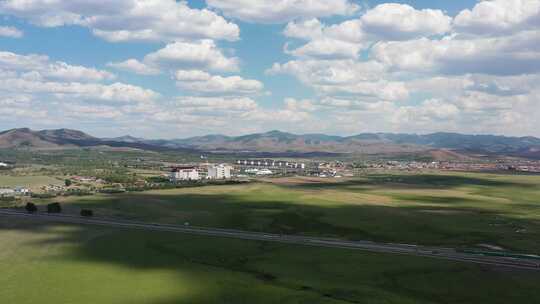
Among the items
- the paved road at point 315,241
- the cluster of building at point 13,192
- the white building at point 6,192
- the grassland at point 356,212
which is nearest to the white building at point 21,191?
the cluster of building at point 13,192

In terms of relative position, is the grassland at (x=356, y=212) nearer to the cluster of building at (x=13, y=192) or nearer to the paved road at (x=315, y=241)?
the paved road at (x=315, y=241)

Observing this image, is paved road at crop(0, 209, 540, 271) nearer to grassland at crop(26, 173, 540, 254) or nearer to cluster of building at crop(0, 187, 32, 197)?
grassland at crop(26, 173, 540, 254)

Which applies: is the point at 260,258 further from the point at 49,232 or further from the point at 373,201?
the point at 373,201

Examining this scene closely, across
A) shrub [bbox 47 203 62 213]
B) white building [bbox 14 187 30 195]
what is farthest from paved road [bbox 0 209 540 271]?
white building [bbox 14 187 30 195]

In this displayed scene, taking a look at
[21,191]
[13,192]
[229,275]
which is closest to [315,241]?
[229,275]

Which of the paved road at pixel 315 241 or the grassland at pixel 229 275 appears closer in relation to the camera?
the grassland at pixel 229 275

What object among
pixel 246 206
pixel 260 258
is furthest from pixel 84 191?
pixel 260 258

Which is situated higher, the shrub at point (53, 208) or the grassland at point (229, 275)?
the shrub at point (53, 208)
